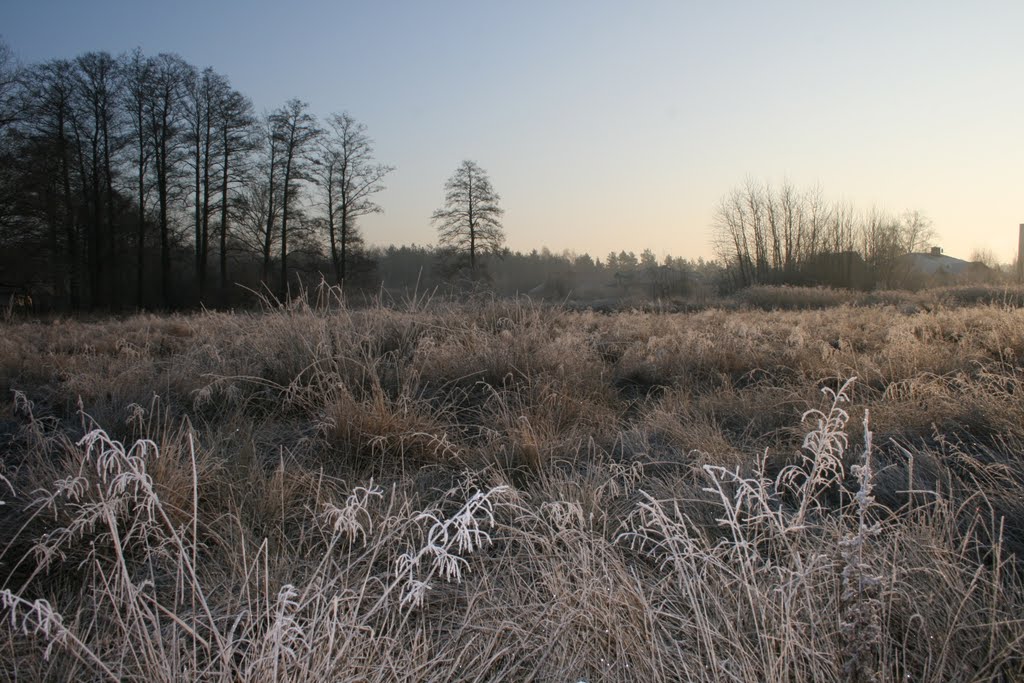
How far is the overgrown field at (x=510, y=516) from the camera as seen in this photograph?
1.54 metres

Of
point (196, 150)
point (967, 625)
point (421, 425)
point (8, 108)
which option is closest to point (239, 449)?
point (421, 425)

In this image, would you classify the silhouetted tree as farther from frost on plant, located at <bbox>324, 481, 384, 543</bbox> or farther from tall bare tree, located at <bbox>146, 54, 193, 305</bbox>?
frost on plant, located at <bbox>324, 481, 384, 543</bbox>

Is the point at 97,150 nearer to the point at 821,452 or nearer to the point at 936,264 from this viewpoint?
the point at 821,452

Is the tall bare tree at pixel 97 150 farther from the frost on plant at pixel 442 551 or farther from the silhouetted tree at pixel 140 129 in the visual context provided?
the frost on plant at pixel 442 551

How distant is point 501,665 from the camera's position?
5.71ft

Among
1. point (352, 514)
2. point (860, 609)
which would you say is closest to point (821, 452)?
point (860, 609)

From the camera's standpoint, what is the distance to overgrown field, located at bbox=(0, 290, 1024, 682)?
5.06ft

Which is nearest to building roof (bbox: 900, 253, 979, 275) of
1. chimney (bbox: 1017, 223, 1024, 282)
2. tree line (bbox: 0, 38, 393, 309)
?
chimney (bbox: 1017, 223, 1024, 282)

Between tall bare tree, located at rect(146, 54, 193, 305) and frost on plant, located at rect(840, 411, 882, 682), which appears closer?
frost on plant, located at rect(840, 411, 882, 682)

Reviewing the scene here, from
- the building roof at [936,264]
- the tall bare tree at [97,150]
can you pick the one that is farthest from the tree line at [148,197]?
the building roof at [936,264]

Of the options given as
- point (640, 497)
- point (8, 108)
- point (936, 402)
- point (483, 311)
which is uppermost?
point (8, 108)

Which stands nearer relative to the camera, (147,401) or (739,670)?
(739,670)

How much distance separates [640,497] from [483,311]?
4.48 metres

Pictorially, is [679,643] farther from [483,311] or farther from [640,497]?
[483,311]
